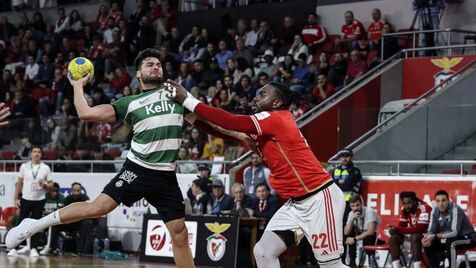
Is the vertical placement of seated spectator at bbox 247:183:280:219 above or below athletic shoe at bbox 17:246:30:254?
above

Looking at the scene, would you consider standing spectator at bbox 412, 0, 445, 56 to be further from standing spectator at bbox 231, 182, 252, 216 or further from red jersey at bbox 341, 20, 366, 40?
standing spectator at bbox 231, 182, 252, 216

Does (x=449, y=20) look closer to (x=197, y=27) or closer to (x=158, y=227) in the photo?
(x=197, y=27)

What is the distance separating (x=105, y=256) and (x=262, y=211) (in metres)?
4.06

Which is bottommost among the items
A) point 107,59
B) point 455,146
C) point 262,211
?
point 262,211

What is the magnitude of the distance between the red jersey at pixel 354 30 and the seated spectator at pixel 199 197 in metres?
6.49

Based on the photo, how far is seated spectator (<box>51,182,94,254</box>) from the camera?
814 inches

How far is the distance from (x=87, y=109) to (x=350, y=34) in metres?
14.9

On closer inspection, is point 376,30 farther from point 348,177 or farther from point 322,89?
point 348,177

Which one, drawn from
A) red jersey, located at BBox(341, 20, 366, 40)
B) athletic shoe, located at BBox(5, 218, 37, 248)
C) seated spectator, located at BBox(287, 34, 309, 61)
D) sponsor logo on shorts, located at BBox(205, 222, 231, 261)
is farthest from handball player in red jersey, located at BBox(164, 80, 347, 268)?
red jersey, located at BBox(341, 20, 366, 40)

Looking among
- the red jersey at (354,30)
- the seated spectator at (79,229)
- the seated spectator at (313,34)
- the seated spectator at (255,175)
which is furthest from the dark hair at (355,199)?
the seated spectator at (313,34)

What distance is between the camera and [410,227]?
51.6 ft

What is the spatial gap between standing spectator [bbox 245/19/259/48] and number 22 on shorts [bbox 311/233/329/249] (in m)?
16.6

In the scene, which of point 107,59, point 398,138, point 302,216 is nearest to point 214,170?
point 398,138

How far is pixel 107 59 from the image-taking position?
28.3 m
